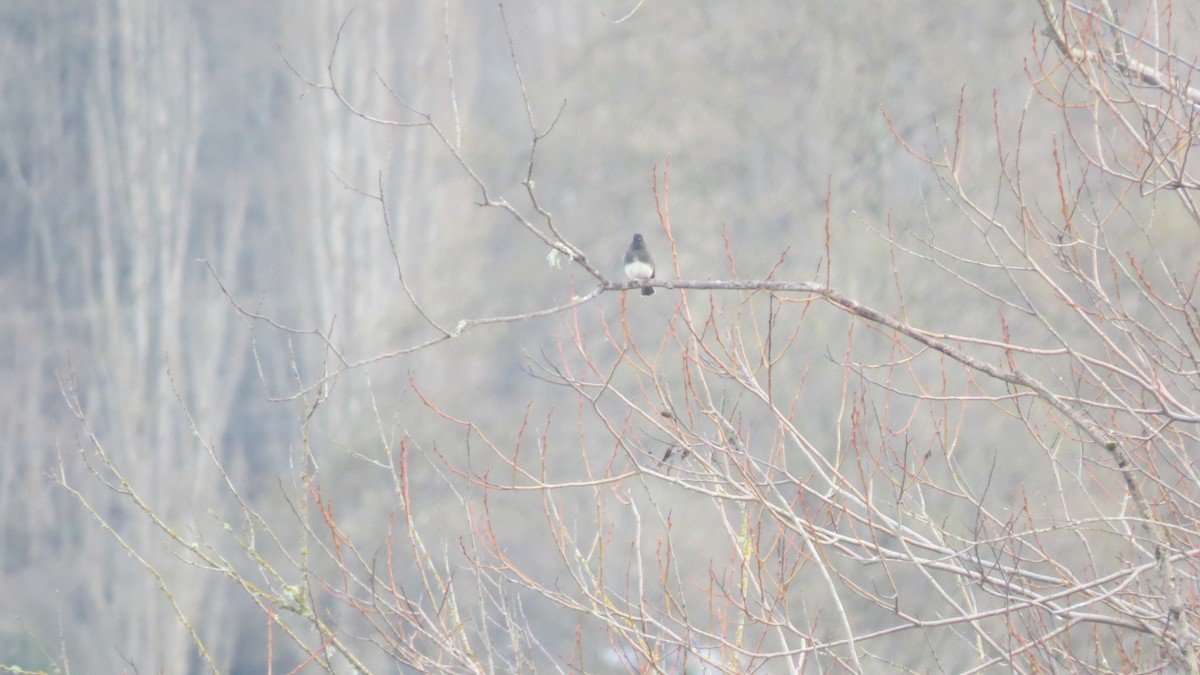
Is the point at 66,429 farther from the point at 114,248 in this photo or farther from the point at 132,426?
the point at 114,248

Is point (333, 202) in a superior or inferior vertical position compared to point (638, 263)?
superior

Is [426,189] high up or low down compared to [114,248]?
up

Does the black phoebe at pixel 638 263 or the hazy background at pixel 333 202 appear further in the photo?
the hazy background at pixel 333 202

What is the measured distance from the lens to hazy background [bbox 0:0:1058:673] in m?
10.9

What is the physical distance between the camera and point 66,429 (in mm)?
13578

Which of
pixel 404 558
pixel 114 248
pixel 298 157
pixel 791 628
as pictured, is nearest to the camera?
pixel 791 628

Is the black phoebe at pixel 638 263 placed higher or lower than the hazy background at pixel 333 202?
lower

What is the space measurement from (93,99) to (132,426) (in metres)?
A: 4.12

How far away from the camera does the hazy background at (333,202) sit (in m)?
10.9

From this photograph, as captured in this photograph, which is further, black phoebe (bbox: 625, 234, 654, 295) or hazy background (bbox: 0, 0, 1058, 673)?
hazy background (bbox: 0, 0, 1058, 673)

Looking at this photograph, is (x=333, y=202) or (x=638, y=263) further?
(x=333, y=202)

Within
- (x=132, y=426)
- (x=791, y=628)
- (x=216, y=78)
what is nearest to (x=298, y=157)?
(x=216, y=78)

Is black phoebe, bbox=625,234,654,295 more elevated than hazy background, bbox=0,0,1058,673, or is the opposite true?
hazy background, bbox=0,0,1058,673

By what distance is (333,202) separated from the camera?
48.4 ft
